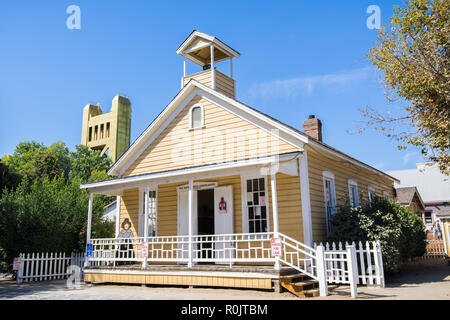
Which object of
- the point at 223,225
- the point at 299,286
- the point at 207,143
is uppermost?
the point at 207,143

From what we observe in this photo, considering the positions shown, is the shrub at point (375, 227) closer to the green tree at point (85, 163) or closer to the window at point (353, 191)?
the window at point (353, 191)

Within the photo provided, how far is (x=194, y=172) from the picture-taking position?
11.4 meters

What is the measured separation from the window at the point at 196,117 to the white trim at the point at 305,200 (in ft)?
14.4

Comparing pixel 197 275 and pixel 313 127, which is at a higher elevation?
pixel 313 127

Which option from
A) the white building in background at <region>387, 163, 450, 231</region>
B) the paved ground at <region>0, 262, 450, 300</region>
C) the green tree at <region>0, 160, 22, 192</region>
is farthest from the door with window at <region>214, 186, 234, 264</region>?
the white building in background at <region>387, 163, 450, 231</region>

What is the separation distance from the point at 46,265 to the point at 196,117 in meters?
7.86

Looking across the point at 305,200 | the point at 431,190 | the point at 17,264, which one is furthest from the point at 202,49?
the point at 431,190

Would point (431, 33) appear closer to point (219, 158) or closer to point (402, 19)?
point (402, 19)

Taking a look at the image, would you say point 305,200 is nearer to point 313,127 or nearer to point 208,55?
A: point 313,127

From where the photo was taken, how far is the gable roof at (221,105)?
11.7 metres

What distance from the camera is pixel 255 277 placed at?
9.59m

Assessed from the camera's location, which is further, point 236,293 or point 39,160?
point 39,160
